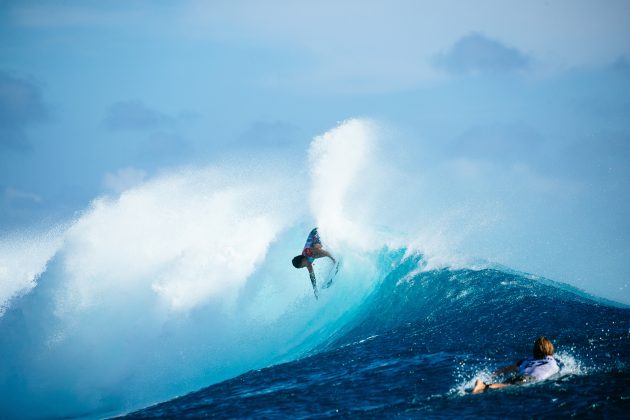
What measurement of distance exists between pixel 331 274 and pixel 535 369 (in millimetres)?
10925

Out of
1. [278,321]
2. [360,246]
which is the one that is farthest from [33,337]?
[360,246]

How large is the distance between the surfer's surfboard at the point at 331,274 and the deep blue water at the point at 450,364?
266 cm

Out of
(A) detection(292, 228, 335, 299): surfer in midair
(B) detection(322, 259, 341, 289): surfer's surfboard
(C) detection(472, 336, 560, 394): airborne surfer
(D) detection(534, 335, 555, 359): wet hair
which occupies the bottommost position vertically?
(C) detection(472, 336, 560, 394): airborne surfer

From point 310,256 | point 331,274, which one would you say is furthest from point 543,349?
point 331,274

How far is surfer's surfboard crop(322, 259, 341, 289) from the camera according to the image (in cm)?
1769

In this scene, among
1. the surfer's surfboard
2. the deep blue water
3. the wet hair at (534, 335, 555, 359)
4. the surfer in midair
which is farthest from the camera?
the surfer's surfboard

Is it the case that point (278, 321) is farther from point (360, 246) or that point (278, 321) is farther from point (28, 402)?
point (28, 402)

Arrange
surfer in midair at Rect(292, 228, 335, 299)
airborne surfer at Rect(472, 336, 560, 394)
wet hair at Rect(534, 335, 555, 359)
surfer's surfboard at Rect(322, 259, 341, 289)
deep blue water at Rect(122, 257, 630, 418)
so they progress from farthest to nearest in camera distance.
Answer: surfer's surfboard at Rect(322, 259, 341, 289)
surfer in midair at Rect(292, 228, 335, 299)
wet hair at Rect(534, 335, 555, 359)
airborne surfer at Rect(472, 336, 560, 394)
deep blue water at Rect(122, 257, 630, 418)

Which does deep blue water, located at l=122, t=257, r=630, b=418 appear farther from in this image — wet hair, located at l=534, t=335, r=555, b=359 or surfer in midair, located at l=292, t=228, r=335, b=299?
surfer in midair, located at l=292, t=228, r=335, b=299

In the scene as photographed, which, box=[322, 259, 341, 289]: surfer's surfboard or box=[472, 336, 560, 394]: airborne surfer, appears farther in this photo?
box=[322, 259, 341, 289]: surfer's surfboard

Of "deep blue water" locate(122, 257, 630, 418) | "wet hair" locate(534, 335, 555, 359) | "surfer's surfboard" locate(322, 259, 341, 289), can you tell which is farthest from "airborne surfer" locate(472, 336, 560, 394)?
"surfer's surfboard" locate(322, 259, 341, 289)

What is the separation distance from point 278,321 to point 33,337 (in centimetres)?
714

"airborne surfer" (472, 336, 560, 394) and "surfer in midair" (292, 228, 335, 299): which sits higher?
"surfer in midair" (292, 228, 335, 299)

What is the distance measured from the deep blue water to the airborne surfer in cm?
14
